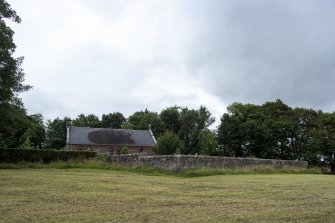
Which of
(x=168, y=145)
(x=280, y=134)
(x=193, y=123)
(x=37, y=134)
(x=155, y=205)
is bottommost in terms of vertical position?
(x=155, y=205)

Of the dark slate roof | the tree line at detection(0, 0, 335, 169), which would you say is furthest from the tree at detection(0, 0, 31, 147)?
the dark slate roof

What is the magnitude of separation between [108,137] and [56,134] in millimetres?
14183

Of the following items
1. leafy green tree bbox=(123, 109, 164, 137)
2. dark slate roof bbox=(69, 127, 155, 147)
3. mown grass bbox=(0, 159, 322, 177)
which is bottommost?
mown grass bbox=(0, 159, 322, 177)

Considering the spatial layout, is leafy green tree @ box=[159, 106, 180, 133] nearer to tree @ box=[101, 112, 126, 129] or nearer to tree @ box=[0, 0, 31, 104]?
tree @ box=[101, 112, 126, 129]

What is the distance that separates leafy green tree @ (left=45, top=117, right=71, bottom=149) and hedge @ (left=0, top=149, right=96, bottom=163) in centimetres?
4490

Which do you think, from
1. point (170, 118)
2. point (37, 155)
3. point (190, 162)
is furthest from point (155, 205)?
point (170, 118)

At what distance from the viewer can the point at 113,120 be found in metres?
111

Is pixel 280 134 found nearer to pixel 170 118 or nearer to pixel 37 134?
pixel 170 118

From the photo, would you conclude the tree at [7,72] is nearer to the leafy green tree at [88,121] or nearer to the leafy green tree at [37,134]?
the leafy green tree at [37,134]

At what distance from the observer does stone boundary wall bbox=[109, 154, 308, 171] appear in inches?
1103

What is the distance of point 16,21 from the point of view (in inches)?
1155

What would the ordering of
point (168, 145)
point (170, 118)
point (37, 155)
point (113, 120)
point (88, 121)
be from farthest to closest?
point (113, 120) < point (88, 121) < point (170, 118) < point (168, 145) < point (37, 155)

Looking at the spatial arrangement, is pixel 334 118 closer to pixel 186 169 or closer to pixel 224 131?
pixel 224 131

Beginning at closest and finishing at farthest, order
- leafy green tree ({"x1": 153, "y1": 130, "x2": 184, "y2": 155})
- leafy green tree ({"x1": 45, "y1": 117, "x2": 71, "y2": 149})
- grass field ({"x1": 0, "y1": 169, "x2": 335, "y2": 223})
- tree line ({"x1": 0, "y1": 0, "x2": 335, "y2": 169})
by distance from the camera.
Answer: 1. grass field ({"x1": 0, "y1": 169, "x2": 335, "y2": 223})
2. leafy green tree ({"x1": 153, "y1": 130, "x2": 184, "y2": 155})
3. tree line ({"x1": 0, "y1": 0, "x2": 335, "y2": 169})
4. leafy green tree ({"x1": 45, "y1": 117, "x2": 71, "y2": 149})
